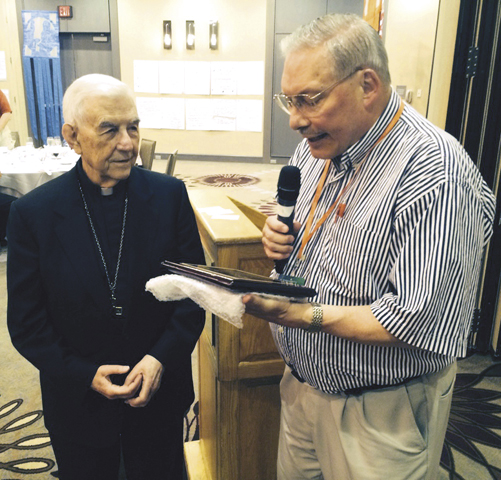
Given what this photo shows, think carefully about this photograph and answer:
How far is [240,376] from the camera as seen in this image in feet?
5.37

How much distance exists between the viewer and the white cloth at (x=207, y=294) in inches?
36.6

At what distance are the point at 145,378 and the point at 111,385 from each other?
93 millimetres

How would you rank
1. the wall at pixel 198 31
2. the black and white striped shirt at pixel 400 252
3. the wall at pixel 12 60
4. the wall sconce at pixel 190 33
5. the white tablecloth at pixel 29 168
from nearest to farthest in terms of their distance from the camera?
the black and white striped shirt at pixel 400 252
the white tablecloth at pixel 29 168
the wall at pixel 12 60
the wall at pixel 198 31
the wall sconce at pixel 190 33

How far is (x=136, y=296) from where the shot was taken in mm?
1351

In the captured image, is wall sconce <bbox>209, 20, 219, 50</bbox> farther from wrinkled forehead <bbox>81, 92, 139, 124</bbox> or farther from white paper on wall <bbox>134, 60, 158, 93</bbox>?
wrinkled forehead <bbox>81, 92, 139, 124</bbox>

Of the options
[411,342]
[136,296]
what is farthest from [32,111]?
[411,342]

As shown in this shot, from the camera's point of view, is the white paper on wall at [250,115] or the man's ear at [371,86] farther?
the white paper on wall at [250,115]

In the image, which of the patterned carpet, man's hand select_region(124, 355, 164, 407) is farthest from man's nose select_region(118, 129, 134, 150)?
the patterned carpet

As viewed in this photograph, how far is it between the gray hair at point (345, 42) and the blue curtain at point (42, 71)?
9285 millimetres

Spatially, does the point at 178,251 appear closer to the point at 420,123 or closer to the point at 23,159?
the point at 420,123

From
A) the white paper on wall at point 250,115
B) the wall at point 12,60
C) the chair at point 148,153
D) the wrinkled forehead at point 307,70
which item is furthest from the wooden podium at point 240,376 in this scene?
the wall at point 12,60

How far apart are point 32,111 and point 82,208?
9002mm

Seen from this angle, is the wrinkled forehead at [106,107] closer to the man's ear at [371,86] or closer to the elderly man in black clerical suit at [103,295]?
the elderly man in black clerical suit at [103,295]

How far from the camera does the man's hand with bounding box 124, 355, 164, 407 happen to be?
133cm
